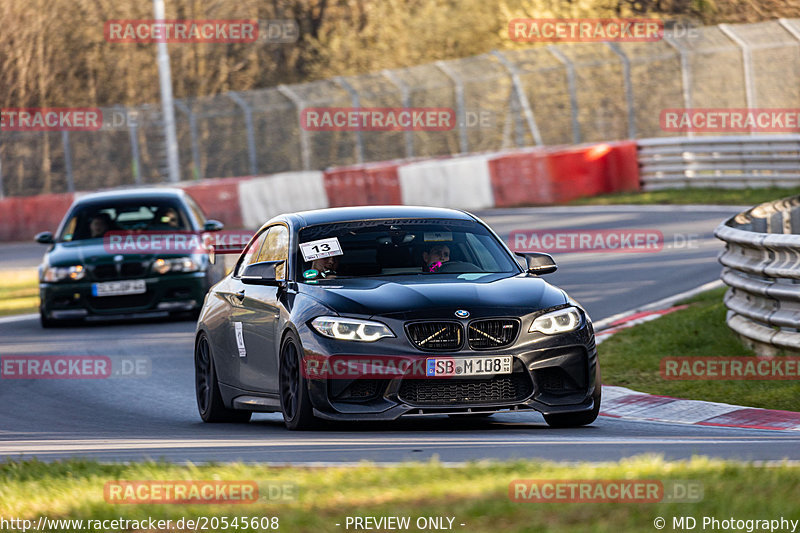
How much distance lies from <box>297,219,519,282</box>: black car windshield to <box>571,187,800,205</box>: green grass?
17231mm

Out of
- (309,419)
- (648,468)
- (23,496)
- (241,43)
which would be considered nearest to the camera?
(648,468)

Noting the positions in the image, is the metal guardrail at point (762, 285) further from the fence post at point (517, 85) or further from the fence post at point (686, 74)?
the fence post at point (517, 85)

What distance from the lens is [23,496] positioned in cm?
683

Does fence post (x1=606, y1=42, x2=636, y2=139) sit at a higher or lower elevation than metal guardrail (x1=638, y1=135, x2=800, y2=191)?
→ higher

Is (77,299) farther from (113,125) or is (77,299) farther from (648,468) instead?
(113,125)

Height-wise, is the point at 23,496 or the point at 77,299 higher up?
the point at 23,496

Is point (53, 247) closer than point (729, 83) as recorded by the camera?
Yes

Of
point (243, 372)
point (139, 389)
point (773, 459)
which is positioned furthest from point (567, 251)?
point (773, 459)

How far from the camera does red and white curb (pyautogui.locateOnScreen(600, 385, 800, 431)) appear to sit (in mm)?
9773

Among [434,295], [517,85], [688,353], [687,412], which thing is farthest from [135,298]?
[517,85]

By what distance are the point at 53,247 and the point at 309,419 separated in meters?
10.0

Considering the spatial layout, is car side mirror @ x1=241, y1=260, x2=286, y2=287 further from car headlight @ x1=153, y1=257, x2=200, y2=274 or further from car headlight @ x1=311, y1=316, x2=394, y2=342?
car headlight @ x1=153, y1=257, x2=200, y2=274

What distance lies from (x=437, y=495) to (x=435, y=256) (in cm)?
419

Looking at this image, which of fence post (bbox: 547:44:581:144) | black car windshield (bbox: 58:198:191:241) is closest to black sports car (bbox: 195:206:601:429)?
black car windshield (bbox: 58:198:191:241)
